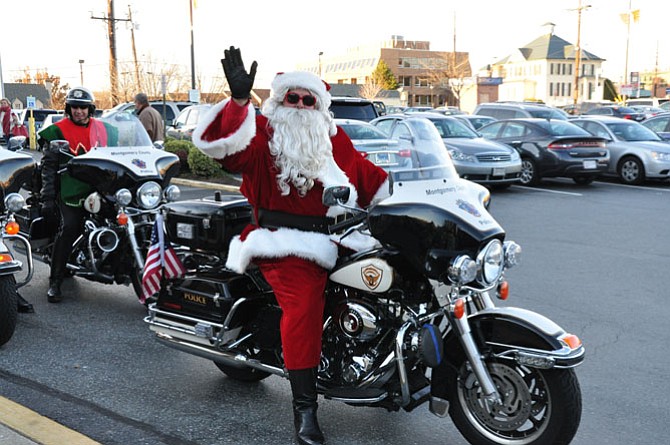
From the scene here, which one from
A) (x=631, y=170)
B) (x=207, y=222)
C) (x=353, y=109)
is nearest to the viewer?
(x=207, y=222)

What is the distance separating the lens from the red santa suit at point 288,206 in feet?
12.4

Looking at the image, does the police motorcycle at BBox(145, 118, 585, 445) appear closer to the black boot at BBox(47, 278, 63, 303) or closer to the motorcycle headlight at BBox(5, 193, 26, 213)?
the motorcycle headlight at BBox(5, 193, 26, 213)

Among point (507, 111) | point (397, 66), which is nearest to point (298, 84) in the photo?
point (507, 111)

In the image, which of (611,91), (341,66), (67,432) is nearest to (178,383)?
(67,432)

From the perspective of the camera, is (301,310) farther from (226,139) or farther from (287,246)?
(226,139)

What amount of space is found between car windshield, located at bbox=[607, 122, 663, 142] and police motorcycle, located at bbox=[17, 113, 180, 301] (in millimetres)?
13552

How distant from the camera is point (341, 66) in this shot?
11288cm

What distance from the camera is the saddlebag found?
482 centimetres

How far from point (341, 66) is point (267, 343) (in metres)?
111

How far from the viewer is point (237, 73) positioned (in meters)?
3.69

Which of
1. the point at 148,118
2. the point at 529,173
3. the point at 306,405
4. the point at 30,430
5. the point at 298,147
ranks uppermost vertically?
the point at 148,118

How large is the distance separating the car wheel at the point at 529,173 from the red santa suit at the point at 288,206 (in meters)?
12.8

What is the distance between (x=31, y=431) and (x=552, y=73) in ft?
383

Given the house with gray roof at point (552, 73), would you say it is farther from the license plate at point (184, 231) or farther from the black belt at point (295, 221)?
the black belt at point (295, 221)
